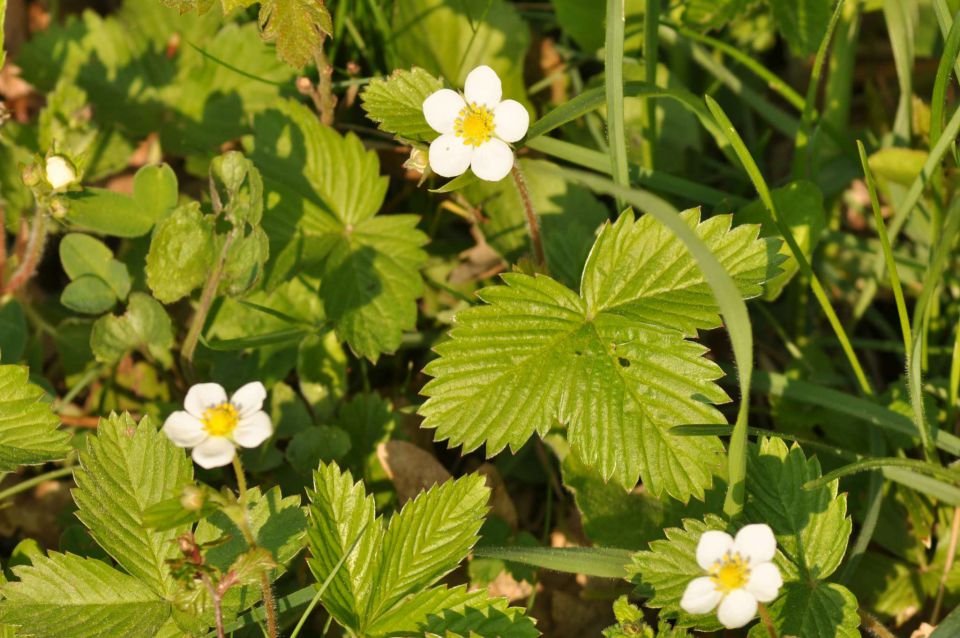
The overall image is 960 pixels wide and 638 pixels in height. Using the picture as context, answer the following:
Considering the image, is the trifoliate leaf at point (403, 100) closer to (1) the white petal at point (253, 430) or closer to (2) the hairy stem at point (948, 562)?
(1) the white petal at point (253, 430)

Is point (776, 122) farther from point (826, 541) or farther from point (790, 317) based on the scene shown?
point (826, 541)

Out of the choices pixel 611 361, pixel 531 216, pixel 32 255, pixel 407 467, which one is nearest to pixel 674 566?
pixel 611 361

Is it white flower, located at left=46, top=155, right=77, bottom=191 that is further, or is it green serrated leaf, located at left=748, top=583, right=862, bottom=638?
white flower, located at left=46, top=155, right=77, bottom=191

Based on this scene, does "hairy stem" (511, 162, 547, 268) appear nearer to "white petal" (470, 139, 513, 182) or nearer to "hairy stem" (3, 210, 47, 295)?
"white petal" (470, 139, 513, 182)

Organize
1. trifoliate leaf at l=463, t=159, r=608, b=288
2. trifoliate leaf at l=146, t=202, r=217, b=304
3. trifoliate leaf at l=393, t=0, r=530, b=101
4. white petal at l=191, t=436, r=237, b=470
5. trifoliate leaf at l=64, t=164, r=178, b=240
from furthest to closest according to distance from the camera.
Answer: trifoliate leaf at l=393, t=0, r=530, b=101, trifoliate leaf at l=463, t=159, r=608, b=288, trifoliate leaf at l=64, t=164, r=178, b=240, trifoliate leaf at l=146, t=202, r=217, b=304, white petal at l=191, t=436, r=237, b=470

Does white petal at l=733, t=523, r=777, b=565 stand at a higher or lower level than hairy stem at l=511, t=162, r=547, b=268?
lower

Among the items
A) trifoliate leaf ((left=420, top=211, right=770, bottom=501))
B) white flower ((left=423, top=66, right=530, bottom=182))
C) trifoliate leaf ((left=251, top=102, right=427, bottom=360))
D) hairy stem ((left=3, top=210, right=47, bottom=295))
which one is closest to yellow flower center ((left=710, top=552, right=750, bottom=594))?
trifoliate leaf ((left=420, top=211, right=770, bottom=501))

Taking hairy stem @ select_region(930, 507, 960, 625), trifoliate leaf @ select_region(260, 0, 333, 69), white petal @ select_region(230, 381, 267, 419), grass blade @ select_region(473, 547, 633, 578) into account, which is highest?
trifoliate leaf @ select_region(260, 0, 333, 69)
